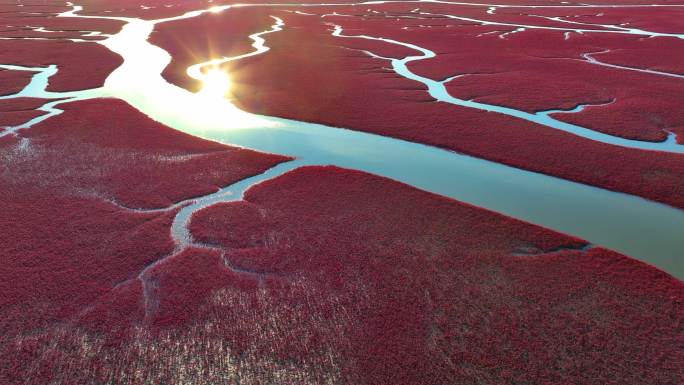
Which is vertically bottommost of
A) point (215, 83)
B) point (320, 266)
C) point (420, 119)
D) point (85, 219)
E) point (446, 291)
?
point (85, 219)

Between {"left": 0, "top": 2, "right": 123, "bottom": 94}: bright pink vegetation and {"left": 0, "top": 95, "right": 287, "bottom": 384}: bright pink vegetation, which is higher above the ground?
{"left": 0, "top": 2, "right": 123, "bottom": 94}: bright pink vegetation

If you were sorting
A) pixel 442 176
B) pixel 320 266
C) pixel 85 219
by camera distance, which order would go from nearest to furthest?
pixel 320 266 < pixel 85 219 < pixel 442 176

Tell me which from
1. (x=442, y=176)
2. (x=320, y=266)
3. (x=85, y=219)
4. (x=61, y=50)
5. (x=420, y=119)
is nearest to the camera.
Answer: (x=320, y=266)

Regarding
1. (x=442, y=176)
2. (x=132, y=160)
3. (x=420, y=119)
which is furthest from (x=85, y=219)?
(x=420, y=119)

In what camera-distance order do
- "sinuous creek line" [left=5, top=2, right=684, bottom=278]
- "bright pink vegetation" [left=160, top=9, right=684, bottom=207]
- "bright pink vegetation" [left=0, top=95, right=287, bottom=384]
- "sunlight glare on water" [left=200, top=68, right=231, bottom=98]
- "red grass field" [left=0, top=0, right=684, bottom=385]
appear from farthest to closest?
"sunlight glare on water" [left=200, top=68, right=231, bottom=98] < "bright pink vegetation" [left=160, top=9, right=684, bottom=207] < "sinuous creek line" [left=5, top=2, right=684, bottom=278] < "bright pink vegetation" [left=0, top=95, right=287, bottom=384] < "red grass field" [left=0, top=0, right=684, bottom=385]

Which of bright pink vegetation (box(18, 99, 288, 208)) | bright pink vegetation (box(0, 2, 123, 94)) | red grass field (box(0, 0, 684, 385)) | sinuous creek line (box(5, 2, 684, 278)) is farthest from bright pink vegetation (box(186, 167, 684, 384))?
bright pink vegetation (box(0, 2, 123, 94))

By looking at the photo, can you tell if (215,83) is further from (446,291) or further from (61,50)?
(446,291)

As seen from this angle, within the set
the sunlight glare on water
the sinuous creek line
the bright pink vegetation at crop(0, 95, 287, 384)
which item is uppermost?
the sunlight glare on water

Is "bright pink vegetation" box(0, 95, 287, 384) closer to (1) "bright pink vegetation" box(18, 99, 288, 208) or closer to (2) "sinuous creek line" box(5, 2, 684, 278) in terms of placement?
(1) "bright pink vegetation" box(18, 99, 288, 208)

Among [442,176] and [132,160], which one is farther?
[132,160]
